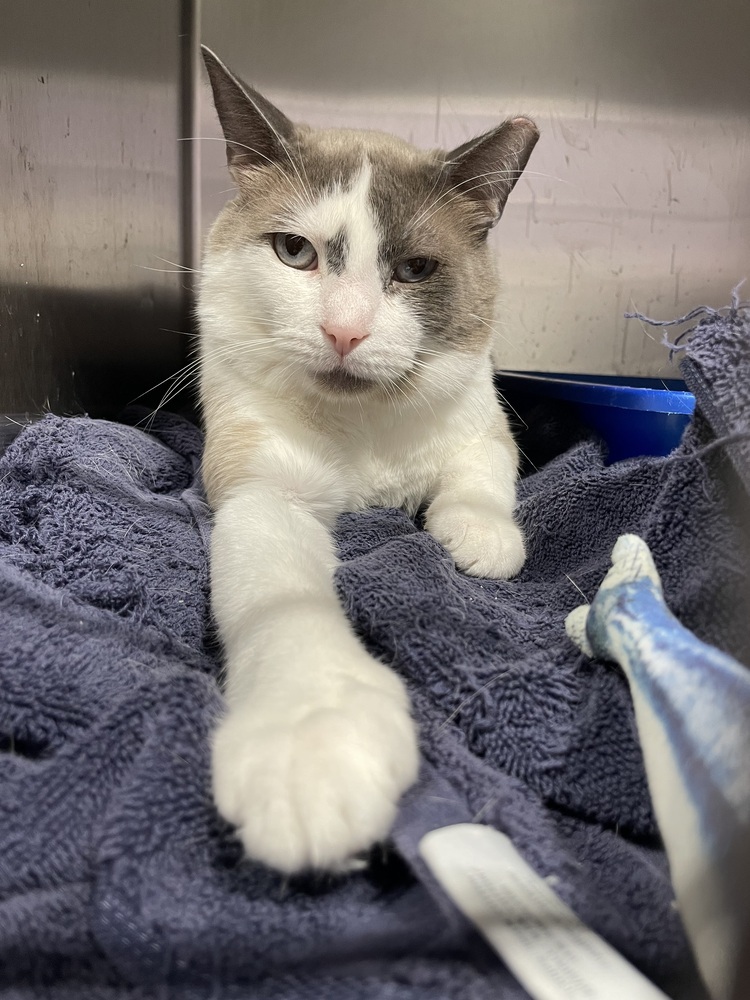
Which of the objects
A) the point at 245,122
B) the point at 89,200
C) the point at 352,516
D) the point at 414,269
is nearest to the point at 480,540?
the point at 352,516

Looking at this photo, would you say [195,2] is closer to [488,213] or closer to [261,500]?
[488,213]

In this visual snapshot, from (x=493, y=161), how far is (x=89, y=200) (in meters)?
1.09

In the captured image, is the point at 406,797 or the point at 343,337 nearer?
the point at 406,797

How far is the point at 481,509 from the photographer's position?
58.6 inches

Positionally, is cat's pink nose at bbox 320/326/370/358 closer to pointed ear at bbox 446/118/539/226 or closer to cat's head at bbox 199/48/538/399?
cat's head at bbox 199/48/538/399

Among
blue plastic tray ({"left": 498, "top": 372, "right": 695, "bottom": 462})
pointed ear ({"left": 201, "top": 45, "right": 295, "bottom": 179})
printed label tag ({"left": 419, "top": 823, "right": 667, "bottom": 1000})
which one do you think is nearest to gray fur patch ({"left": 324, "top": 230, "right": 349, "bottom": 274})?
pointed ear ({"left": 201, "top": 45, "right": 295, "bottom": 179})

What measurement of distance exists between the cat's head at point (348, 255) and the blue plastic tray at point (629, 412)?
0.41m

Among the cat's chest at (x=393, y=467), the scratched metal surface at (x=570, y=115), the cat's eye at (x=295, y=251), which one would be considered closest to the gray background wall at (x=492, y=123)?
the scratched metal surface at (x=570, y=115)

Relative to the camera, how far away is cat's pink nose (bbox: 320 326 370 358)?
1.26 meters

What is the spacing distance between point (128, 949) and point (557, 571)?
100 centimetres

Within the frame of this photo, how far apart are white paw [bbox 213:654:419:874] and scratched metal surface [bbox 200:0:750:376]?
6.21 ft

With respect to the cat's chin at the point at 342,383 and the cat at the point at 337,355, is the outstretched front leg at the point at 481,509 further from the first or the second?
the cat's chin at the point at 342,383

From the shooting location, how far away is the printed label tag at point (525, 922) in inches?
20.6

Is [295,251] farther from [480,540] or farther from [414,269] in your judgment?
[480,540]
